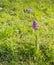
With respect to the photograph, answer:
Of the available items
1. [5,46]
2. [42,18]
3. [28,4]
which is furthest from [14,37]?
[28,4]

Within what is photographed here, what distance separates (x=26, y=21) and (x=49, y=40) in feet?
3.78

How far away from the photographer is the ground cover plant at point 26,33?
5.75m

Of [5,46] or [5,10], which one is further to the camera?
[5,10]

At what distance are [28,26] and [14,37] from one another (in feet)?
2.66

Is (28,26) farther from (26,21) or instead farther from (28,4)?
(28,4)

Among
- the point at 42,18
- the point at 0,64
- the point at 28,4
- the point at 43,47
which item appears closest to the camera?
the point at 0,64

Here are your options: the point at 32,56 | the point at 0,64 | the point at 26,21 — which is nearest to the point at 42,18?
the point at 26,21

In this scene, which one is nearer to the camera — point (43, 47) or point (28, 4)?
point (43, 47)

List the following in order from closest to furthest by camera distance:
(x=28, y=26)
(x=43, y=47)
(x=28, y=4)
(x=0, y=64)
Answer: (x=0, y=64) < (x=43, y=47) < (x=28, y=26) < (x=28, y=4)

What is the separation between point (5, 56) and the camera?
5.70m

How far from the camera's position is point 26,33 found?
6586 millimetres

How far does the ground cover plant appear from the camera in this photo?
575 centimetres

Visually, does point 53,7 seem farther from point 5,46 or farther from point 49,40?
point 5,46

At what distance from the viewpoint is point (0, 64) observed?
5.50 meters
